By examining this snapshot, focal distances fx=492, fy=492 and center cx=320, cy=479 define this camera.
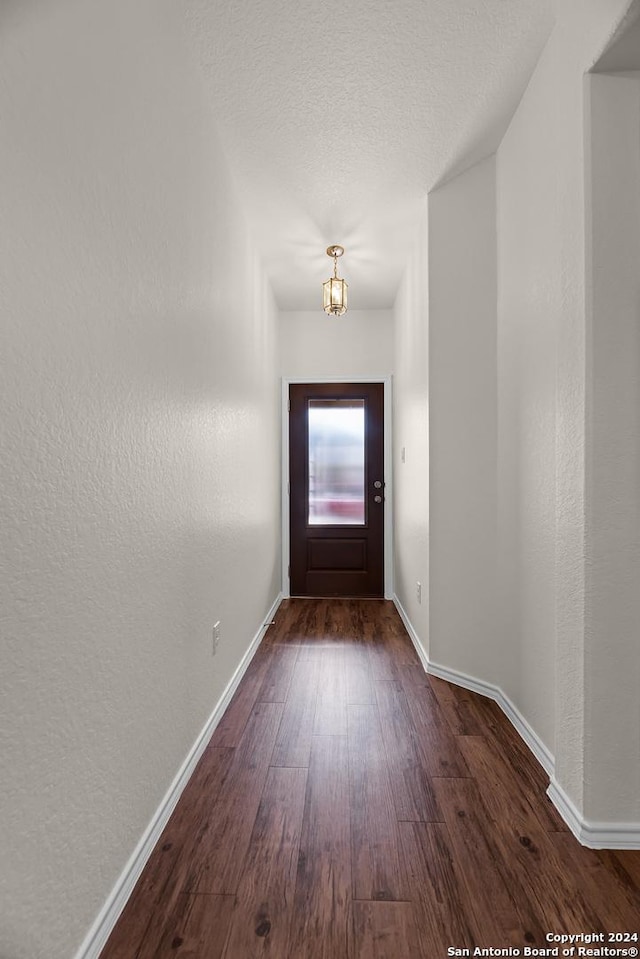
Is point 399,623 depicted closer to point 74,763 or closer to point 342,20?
point 74,763

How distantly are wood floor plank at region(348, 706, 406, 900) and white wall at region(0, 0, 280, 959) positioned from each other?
0.63m

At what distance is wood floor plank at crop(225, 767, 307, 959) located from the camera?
3.83 ft

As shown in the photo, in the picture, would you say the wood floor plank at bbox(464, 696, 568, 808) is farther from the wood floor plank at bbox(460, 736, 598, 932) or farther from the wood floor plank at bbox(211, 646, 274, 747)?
the wood floor plank at bbox(211, 646, 274, 747)

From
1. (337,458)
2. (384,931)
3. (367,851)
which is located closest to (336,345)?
(337,458)

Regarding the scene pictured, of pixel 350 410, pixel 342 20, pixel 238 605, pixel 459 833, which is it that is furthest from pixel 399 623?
pixel 342 20

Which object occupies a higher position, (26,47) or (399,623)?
(26,47)

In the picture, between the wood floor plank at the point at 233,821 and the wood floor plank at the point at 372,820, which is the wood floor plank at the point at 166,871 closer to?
the wood floor plank at the point at 233,821

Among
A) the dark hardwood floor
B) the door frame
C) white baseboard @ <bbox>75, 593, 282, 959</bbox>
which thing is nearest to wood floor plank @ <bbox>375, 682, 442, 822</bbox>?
the dark hardwood floor

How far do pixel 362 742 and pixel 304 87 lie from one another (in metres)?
2.70

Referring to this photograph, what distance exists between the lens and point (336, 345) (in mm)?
4527

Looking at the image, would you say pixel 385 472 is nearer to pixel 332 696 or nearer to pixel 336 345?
pixel 336 345

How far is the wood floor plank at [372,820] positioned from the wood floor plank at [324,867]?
1.1 inches

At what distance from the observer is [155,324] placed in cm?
154

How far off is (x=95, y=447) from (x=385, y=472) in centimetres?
348
